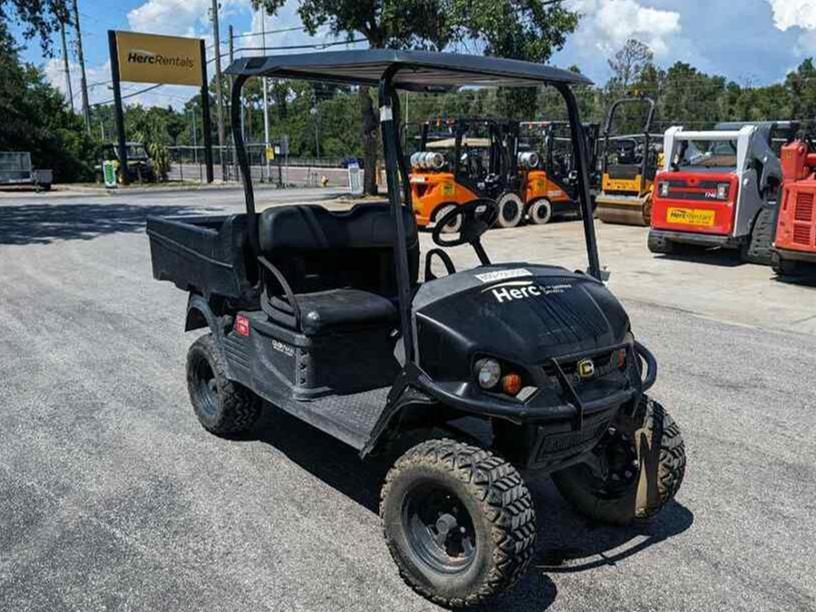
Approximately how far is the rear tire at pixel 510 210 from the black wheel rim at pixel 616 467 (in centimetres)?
1236

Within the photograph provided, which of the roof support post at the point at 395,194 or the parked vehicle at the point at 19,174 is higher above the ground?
the roof support post at the point at 395,194

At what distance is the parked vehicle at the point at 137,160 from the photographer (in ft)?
103

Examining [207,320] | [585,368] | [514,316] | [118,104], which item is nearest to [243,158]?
[207,320]

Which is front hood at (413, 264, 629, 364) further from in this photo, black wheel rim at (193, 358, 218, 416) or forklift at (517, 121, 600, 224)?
forklift at (517, 121, 600, 224)

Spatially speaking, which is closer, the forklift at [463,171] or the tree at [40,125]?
the forklift at [463,171]

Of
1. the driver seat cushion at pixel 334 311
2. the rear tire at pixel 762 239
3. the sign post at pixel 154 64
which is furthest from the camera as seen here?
the sign post at pixel 154 64

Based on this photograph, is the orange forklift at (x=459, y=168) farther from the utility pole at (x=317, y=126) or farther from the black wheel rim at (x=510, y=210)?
the utility pole at (x=317, y=126)

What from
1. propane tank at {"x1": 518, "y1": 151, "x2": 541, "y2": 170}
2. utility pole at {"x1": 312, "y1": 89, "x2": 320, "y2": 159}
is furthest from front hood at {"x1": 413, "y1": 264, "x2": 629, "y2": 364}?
utility pole at {"x1": 312, "y1": 89, "x2": 320, "y2": 159}

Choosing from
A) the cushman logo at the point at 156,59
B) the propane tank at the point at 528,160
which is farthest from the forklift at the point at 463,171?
the cushman logo at the point at 156,59

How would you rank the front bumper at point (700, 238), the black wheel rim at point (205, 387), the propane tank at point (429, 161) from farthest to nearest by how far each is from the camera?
the propane tank at point (429, 161) < the front bumper at point (700, 238) < the black wheel rim at point (205, 387)

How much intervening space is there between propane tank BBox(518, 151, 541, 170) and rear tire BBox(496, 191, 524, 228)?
98 centimetres

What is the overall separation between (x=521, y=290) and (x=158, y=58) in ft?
104

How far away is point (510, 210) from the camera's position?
15.8m

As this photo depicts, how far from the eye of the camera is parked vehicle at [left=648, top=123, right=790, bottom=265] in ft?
34.5
